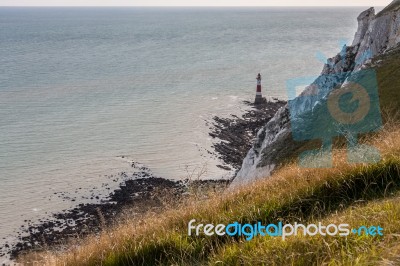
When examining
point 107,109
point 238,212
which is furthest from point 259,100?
point 238,212

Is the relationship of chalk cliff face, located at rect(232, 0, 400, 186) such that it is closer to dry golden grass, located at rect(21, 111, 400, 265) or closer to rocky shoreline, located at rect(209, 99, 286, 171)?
rocky shoreline, located at rect(209, 99, 286, 171)

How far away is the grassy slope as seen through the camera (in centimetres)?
588

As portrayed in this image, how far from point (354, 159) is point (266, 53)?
398 ft

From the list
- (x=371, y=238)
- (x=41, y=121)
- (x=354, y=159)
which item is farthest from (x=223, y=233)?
(x=41, y=121)

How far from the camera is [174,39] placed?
162250 mm

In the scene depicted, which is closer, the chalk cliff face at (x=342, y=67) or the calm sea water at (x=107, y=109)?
the chalk cliff face at (x=342, y=67)

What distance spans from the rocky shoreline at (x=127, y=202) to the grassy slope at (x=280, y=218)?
1016 centimetres

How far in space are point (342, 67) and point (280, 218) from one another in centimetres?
3109

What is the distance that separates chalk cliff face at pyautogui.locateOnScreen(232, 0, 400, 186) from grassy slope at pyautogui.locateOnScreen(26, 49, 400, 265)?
54.2ft

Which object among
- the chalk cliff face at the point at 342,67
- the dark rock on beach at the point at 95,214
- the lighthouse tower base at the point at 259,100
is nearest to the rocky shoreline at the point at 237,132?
→ the lighthouse tower base at the point at 259,100

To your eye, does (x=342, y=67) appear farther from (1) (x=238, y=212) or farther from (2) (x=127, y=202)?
(1) (x=238, y=212)

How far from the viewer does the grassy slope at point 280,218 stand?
232 inches

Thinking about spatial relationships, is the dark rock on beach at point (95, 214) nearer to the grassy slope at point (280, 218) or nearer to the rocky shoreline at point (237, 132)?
the rocky shoreline at point (237, 132)

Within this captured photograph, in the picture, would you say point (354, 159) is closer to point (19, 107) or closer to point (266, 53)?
point (19, 107)
